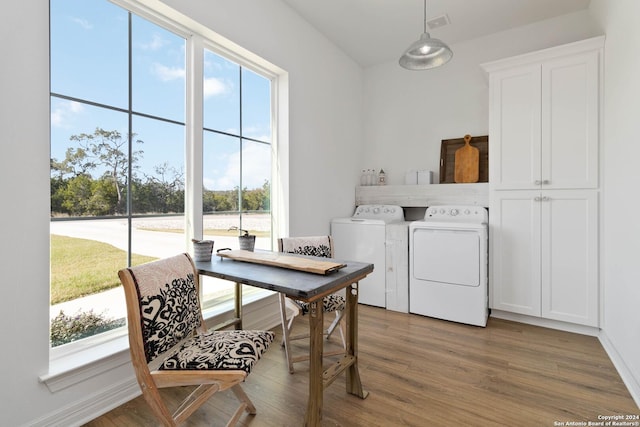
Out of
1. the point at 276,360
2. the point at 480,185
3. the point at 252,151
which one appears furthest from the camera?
the point at 480,185

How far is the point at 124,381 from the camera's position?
170 centimetres

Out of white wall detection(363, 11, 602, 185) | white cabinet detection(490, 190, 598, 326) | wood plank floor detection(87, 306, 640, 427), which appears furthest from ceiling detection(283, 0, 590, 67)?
wood plank floor detection(87, 306, 640, 427)

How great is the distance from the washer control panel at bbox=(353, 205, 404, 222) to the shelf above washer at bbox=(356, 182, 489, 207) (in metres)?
0.09

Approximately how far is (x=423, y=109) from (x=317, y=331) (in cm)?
319

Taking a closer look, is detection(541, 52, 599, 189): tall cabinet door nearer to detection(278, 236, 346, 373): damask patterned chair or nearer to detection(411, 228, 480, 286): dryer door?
detection(411, 228, 480, 286): dryer door

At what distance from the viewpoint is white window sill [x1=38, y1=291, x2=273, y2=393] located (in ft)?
4.78

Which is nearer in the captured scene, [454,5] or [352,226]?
[454,5]

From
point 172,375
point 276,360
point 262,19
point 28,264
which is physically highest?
point 262,19

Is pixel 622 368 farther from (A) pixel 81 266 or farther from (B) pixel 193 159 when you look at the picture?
(A) pixel 81 266

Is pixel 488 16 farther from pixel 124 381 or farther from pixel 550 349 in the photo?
pixel 124 381

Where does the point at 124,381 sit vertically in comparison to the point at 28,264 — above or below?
below

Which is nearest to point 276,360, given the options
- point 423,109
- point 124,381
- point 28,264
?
point 124,381

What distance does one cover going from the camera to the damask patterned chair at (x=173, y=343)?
1.19m

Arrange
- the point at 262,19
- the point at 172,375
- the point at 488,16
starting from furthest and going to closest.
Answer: the point at 488,16, the point at 262,19, the point at 172,375
